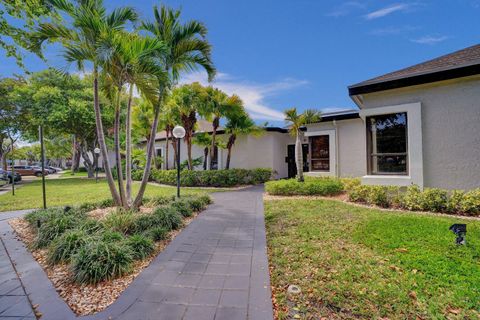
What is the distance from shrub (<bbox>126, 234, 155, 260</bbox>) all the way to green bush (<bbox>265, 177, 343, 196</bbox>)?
663cm

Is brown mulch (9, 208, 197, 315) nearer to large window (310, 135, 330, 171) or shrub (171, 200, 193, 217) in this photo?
shrub (171, 200, 193, 217)

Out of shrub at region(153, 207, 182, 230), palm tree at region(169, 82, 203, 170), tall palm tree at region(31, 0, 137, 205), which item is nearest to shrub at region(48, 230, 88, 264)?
shrub at region(153, 207, 182, 230)

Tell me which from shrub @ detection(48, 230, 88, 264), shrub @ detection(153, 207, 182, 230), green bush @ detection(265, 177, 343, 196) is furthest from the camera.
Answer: green bush @ detection(265, 177, 343, 196)

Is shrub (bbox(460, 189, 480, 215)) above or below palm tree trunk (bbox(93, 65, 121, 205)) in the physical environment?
below

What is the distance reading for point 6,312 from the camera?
2756 mm

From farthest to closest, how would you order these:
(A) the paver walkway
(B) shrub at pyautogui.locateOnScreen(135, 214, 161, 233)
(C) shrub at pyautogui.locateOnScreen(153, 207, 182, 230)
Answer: (C) shrub at pyautogui.locateOnScreen(153, 207, 182, 230)
(B) shrub at pyautogui.locateOnScreen(135, 214, 161, 233)
(A) the paver walkway

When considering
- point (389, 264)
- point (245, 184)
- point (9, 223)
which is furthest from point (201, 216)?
point (245, 184)

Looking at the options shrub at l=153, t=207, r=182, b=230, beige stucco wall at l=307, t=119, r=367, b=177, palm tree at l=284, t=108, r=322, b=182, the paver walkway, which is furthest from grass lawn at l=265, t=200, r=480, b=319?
beige stucco wall at l=307, t=119, r=367, b=177

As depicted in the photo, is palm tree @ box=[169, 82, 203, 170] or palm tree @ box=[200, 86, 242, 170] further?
palm tree @ box=[200, 86, 242, 170]

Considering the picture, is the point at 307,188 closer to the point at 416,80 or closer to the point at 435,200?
the point at 435,200

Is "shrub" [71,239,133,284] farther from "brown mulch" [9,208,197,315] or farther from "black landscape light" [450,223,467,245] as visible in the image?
"black landscape light" [450,223,467,245]

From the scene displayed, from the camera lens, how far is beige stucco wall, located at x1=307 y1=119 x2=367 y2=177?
1218 cm

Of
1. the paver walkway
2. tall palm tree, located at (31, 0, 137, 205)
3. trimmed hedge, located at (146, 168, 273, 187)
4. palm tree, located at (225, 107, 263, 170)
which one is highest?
tall palm tree, located at (31, 0, 137, 205)

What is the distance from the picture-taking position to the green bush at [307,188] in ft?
31.8
